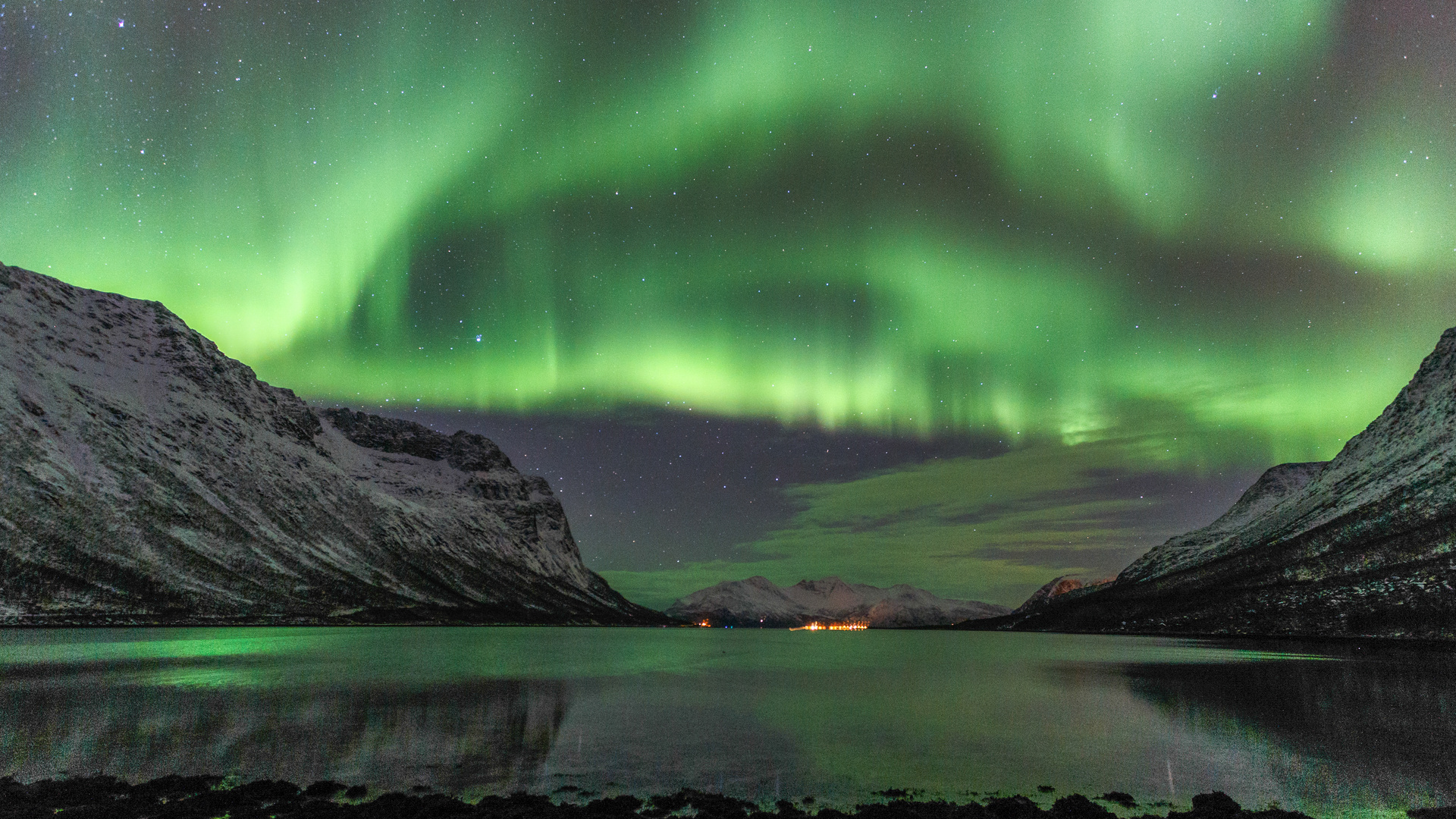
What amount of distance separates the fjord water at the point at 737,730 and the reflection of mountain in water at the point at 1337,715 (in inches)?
8.8

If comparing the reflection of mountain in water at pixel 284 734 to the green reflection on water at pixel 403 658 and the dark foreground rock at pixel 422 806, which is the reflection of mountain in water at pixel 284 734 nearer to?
the dark foreground rock at pixel 422 806

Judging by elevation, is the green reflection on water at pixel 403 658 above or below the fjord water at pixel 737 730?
below

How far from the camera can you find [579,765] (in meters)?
29.6

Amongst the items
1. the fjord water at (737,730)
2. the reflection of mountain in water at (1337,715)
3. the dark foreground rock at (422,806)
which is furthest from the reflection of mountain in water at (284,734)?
the reflection of mountain in water at (1337,715)

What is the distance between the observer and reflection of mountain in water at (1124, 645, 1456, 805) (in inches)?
1095

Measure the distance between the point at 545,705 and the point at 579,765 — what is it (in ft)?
63.9

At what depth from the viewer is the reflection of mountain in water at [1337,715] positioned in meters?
27.8

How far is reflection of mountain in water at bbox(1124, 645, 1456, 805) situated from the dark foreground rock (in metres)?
5.96

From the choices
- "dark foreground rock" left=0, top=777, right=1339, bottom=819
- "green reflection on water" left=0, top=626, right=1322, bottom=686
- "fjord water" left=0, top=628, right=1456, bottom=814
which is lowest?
"green reflection on water" left=0, top=626, right=1322, bottom=686

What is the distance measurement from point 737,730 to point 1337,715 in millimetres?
38086

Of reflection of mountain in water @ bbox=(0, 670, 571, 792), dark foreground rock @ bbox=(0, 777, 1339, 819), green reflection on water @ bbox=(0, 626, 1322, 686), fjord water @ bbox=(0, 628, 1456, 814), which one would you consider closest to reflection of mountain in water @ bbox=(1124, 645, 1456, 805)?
fjord water @ bbox=(0, 628, 1456, 814)

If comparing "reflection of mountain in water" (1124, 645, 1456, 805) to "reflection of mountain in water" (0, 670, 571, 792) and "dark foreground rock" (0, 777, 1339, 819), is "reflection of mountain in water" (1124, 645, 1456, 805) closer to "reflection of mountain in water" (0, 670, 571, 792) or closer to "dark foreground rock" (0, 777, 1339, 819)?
"dark foreground rock" (0, 777, 1339, 819)

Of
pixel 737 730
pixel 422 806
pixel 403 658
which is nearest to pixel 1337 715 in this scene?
pixel 737 730

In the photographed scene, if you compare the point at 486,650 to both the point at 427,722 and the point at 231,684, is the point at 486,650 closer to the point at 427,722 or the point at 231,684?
the point at 231,684
